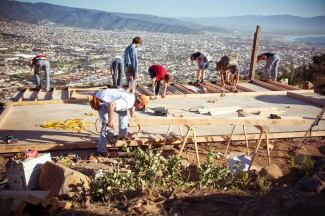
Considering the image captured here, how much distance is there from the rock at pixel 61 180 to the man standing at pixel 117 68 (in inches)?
243

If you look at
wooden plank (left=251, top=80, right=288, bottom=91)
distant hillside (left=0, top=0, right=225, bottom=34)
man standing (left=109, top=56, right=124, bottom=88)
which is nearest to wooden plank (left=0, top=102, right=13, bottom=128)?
man standing (left=109, top=56, right=124, bottom=88)

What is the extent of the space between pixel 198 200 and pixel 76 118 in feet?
17.3

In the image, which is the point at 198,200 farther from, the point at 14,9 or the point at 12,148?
the point at 14,9

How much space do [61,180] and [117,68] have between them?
659 centimetres

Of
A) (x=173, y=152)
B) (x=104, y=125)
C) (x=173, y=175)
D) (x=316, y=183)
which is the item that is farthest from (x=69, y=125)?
(x=316, y=183)

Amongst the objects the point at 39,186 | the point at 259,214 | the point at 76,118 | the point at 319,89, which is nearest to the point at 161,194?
the point at 259,214

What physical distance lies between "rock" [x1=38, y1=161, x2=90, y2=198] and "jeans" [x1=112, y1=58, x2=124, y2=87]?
20.2 feet

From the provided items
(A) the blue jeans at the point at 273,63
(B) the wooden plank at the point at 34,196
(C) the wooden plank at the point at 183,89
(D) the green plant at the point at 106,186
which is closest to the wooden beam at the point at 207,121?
(D) the green plant at the point at 106,186

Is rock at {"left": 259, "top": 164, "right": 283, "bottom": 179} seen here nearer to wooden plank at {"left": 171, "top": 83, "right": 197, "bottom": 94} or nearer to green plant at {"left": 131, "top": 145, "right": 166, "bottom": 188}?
green plant at {"left": 131, "top": 145, "right": 166, "bottom": 188}

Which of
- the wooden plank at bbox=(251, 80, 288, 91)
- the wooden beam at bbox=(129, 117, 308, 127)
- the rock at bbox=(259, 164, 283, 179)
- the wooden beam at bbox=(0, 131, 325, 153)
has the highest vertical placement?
the wooden beam at bbox=(129, 117, 308, 127)

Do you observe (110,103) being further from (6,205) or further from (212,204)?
(212,204)

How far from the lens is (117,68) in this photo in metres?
10.7

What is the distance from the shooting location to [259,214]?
316cm

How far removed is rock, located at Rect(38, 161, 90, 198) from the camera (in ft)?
14.6
